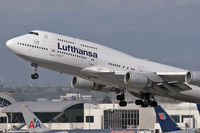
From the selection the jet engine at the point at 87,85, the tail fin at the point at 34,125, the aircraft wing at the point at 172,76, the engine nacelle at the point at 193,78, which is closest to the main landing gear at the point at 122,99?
the jet engine at the point at 87,85

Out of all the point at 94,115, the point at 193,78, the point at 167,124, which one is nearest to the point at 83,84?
the point at 193,78

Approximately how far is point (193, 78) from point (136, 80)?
5.83 m

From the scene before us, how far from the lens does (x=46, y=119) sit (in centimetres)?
12588

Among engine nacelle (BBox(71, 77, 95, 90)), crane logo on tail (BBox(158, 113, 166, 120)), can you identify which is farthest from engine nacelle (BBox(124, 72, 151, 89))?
crane logo on tail (BBox(158, 113, 166, 120))

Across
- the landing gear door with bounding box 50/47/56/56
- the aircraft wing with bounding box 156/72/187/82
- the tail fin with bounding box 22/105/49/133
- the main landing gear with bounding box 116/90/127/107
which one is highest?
the landing gear door with bounding box 50/47/56/56

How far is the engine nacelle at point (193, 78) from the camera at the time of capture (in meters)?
56.7

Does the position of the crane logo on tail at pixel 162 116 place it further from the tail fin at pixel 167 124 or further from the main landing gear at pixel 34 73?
the main landing gear at pixel 34 73

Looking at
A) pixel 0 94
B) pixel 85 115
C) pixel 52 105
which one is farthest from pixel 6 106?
pixel 85 115

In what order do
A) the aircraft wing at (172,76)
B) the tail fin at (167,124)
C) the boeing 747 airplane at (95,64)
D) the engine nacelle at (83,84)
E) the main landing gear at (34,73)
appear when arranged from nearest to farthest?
the boeing 747 airplane at (95,64) < the main landing gear at (34,73) < the aircraft wing at (172,76) < the engine nacelle at (83,84) < the tail fin at (167,124)

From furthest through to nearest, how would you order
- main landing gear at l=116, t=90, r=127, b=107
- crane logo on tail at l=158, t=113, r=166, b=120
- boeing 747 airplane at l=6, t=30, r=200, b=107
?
crane logo on tail at l=158, t=113, r=166, b=120
main landing gear at l=116, t=90, r=127, b=107
boeing 747 airplane at l=6, t=30, r=200, b=107

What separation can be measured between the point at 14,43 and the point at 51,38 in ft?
12.4

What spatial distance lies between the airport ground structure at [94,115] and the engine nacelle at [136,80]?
4277 centimetres

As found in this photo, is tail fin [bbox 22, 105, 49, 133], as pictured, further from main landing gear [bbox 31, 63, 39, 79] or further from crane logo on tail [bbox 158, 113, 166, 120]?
main landing gear [bbox 31, 63, 39, 79]

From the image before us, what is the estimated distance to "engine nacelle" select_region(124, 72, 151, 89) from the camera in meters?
56.8
